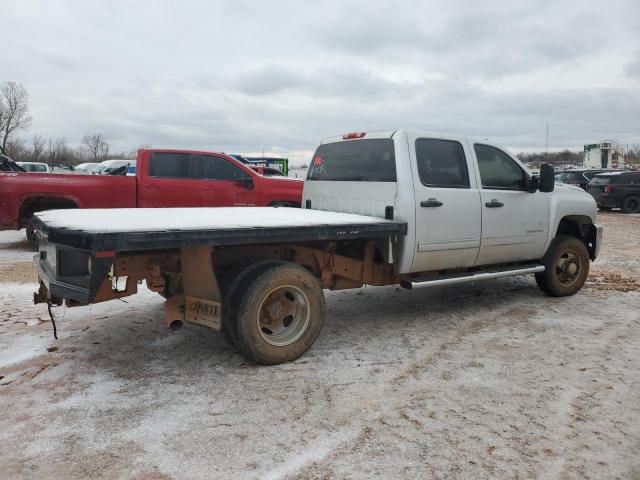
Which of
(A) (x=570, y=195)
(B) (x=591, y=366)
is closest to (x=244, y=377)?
(B) (x=591, y=366)

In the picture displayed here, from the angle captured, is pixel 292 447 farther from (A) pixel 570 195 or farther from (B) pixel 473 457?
(A) pixel 570 195

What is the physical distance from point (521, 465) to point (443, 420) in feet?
1.95

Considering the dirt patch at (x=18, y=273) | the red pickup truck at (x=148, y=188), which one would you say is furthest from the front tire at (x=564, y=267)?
the dirt patch at (x=18, y=273)

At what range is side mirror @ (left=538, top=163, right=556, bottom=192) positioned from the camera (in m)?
6.12

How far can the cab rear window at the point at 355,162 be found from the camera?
214 inches

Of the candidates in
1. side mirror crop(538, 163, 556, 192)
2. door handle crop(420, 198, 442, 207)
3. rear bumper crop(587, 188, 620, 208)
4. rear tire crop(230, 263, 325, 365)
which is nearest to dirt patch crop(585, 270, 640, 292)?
side mirror crop(538, 163, 556, 192)

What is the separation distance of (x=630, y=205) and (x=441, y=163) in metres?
17.8

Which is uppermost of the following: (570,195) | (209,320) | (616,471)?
(570,195)

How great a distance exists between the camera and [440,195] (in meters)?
5.38

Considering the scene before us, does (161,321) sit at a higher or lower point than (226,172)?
lower

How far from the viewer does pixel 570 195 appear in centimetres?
682

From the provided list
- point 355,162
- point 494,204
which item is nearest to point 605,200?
point 494,204

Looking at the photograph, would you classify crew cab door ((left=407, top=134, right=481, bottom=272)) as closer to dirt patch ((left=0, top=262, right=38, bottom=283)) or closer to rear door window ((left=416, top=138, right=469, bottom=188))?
rear door window ((left=416, top=138, right=469, bottom=188))

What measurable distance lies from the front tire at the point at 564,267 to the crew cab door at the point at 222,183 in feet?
18.0
